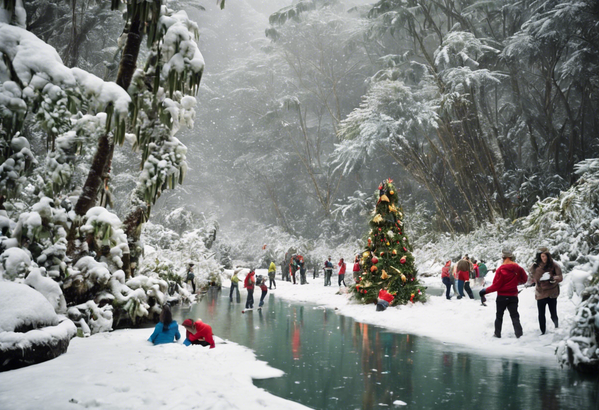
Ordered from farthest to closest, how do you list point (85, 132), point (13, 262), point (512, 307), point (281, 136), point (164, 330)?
point (281, 136)
point (512, 307)
point (164, 330)
point (13, 262)
point (85, 132)

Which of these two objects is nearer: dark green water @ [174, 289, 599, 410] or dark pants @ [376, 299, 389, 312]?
dark green water @ [174, 289, 599, 410]

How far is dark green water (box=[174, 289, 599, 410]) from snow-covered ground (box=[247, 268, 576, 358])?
411 mm

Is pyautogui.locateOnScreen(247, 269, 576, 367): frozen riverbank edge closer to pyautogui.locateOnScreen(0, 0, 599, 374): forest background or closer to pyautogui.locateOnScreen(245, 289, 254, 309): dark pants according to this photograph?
pyautogui.locateOnScreen(0, 0, 599, 374): forest background

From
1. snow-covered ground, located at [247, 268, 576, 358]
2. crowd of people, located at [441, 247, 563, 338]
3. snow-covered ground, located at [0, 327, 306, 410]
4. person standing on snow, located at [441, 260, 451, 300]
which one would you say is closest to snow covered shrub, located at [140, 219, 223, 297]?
snow-covered ground, located at [247, 268, 576, 358]

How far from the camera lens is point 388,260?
14062mm

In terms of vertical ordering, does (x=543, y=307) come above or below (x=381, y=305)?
above

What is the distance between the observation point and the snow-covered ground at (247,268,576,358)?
8.35m

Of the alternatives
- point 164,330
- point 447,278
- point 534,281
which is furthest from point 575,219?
point 164,330

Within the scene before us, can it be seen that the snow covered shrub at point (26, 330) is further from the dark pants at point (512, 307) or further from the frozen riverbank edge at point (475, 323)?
the dark pants at point (512, 307)

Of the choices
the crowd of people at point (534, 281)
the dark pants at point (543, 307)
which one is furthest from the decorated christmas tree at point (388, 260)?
the dark pants at point (543, 307)

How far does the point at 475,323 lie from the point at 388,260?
12.8ft

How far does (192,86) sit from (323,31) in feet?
116

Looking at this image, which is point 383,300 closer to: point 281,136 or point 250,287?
point 250,287

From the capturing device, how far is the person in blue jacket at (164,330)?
7.50 m
